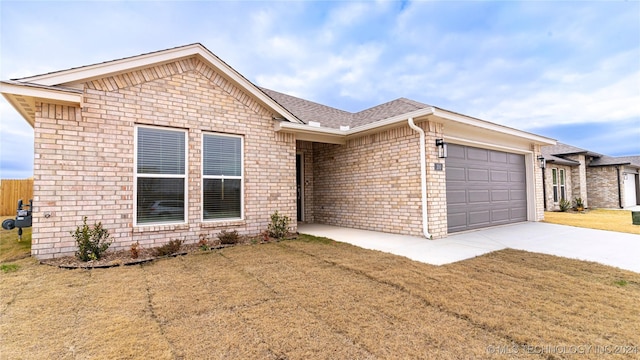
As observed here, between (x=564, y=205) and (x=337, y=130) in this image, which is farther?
(x=564, y=205)

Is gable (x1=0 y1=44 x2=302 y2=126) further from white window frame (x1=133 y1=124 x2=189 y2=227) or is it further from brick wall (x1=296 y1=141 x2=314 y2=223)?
brick wall (x1=296 y1=141 x2=314 y2=223)

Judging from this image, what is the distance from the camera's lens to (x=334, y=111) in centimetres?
1150

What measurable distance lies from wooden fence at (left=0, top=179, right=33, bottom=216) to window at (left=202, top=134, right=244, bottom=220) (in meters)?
12.2

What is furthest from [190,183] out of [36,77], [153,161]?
[36,77]

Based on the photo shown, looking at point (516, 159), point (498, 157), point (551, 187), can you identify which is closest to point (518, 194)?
point (516, 159)

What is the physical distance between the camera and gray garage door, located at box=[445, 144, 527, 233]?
25.0ft

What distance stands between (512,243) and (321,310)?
567 cm

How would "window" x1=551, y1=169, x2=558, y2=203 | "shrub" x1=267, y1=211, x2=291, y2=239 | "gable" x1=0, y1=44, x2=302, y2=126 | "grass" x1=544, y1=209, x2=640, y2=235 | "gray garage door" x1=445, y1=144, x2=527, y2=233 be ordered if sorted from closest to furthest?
1. "gable" x1=0, y1=44, x2=302, y2=126
2. "shrub" x1=267, y1=211, x2=291, y2=239
3. "gray garage door" x1=445, y1=144, x2=527, y2=233
4. "grass" x1=544, y1=209, x2=640, y2=235
5. "window" x1=551, y1=169, x2=558, y2=203

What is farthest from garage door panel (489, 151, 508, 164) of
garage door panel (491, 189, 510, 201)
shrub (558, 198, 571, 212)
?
shrub (558, 198, 571, 212)

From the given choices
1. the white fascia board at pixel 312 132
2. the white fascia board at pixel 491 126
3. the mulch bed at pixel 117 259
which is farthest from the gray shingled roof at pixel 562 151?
the mulch bed at pixel 117 259

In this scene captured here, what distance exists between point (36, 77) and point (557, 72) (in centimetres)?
1849

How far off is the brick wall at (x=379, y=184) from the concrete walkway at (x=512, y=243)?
0.50 m

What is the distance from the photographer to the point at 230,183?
6762 mm

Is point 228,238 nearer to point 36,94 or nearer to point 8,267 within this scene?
point 8,267
